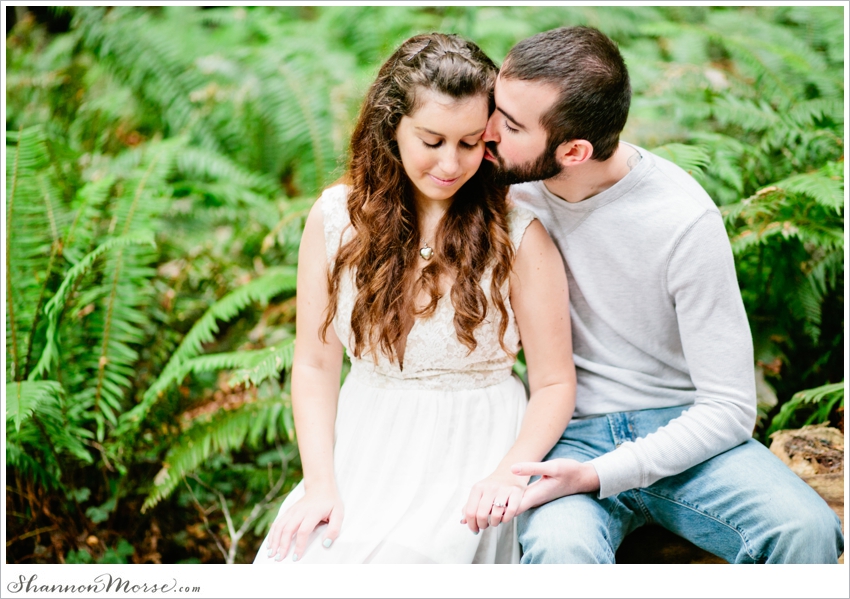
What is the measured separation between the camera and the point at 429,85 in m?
1.63

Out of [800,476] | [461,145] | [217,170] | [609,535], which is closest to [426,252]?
[461,145]

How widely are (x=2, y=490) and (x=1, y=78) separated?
1416mm

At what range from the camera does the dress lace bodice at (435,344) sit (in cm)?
185

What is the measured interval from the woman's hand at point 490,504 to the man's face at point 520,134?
844 millimetres

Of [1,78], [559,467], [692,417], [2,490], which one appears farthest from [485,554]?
[1,78]

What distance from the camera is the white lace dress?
1715 millimetres

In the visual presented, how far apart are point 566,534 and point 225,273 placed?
2.39 m

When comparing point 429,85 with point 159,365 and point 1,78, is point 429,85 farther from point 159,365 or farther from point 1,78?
point 159,365

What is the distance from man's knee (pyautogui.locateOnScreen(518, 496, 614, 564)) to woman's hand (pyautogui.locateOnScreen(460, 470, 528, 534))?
0.25 ft

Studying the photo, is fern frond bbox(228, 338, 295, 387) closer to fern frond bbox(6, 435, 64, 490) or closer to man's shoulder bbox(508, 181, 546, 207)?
fern frond bbox(6, 435, 64, 490)

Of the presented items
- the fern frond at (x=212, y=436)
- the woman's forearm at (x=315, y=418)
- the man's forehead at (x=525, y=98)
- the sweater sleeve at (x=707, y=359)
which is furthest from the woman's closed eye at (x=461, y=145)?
the fern frond at (x=212, y=436)

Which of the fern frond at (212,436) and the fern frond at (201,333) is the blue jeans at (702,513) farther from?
the fern frond at (201,333)

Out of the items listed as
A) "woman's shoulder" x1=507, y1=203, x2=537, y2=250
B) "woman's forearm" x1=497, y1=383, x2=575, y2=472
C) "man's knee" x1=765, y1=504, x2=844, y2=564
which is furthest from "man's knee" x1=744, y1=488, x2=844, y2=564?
"woman's shoulder" x1=507, y1=203, x2=537, y2=250

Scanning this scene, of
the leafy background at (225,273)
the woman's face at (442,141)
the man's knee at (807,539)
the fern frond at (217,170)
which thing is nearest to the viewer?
the man's knee at (807,539)
